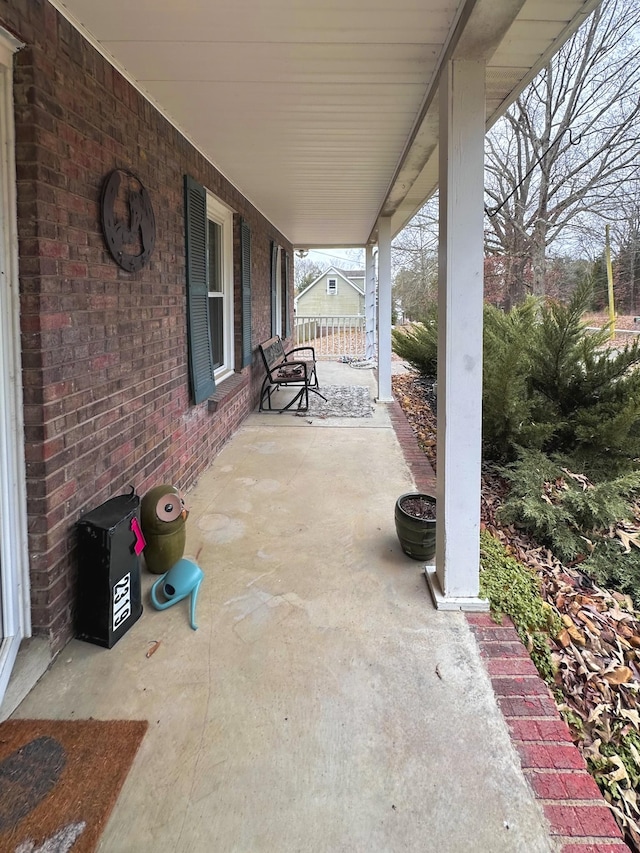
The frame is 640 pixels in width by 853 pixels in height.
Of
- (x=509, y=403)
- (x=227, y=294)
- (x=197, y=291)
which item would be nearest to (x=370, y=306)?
(x=227, y=294)

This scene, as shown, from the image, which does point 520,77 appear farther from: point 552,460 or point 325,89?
point 552,460

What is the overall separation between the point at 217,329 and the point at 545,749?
184 inches

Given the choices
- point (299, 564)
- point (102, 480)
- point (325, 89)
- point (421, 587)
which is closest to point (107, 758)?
point (102, 480)

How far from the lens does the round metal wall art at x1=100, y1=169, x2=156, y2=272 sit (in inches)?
99.3

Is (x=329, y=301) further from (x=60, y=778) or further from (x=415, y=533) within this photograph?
(x=60, y=778)

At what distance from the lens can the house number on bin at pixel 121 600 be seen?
2.22 metres

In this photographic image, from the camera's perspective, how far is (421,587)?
269 centimetres

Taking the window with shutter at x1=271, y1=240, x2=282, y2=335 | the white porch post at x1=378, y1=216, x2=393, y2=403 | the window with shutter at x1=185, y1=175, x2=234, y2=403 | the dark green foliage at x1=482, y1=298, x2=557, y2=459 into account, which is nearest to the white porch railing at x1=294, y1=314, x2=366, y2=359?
the window with shutter at x1=271, y1=240, x2=282, y2=335

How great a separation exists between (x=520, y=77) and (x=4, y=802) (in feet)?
11.3

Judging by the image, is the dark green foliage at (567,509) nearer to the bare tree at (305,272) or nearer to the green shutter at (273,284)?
the green shutter at (273,284)

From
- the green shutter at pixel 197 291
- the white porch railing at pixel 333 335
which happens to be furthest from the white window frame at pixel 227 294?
the white porch railing at pixel 333 335

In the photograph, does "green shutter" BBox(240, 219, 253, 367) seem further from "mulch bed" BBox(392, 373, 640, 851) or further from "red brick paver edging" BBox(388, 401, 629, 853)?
"red brick paver edging" BBox(388, 401, 629, 853)

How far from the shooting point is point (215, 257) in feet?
17.7

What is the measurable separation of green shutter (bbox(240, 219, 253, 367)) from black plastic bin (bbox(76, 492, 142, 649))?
3.91 meters
